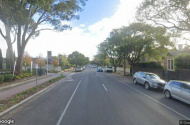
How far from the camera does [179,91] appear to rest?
7.68 m

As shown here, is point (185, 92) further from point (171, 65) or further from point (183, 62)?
point (171, 65)

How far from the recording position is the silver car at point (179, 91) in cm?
715

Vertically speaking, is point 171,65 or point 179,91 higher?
point 171,65

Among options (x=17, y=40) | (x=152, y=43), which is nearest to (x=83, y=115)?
(x=17, y=40)

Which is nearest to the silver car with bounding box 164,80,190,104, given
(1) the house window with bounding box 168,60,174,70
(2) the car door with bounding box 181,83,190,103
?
(2) the car door with bounding box 181,83,190,103

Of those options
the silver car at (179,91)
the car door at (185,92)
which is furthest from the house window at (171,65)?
the car door at (185,92)

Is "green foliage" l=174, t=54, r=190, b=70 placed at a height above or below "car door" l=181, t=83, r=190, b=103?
above

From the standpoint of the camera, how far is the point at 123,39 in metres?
24.7

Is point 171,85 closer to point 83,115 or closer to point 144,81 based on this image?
point 144,81

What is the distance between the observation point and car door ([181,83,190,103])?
7002mm

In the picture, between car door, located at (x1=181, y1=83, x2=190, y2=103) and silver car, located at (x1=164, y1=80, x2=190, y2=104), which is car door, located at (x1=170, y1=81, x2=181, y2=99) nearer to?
silver car, located at (x1=164, y1=80, x2=190, y2=104)

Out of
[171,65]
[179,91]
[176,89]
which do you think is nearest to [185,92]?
[179,91]

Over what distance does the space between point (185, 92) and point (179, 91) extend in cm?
46

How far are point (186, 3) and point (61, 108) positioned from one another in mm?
14993
